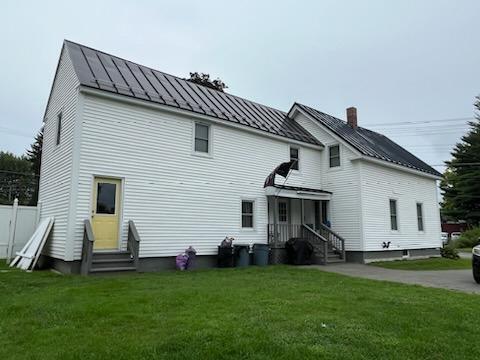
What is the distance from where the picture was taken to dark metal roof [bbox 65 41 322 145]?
12.0m

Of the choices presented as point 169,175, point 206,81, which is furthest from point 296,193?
point 206,81

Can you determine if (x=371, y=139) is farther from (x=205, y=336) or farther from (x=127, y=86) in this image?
(x=205, y=336)

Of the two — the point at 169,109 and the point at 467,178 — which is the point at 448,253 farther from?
the point at 467,178

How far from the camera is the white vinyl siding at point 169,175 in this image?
436 inches

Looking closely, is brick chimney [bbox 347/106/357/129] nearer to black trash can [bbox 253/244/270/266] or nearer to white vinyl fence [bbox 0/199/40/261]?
black trash can [bbox 253/244/270/266]

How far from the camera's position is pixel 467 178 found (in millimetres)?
41375

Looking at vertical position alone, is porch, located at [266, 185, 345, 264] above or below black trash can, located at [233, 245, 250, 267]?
above

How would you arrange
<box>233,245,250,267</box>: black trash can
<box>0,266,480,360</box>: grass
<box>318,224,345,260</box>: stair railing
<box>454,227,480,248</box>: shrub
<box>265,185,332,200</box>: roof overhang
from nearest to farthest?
1. <box>0,266,480,360</box>: grass
2. <box>233,245,250,267</box>: black trash can
3. <box>265,185,332,200</box>: roof overhang
4. <box>318,224,345,260</box>: stair railing
5. <box>454,227,480,248</box>: shrub

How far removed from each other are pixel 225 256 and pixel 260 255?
159cm

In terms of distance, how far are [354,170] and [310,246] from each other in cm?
445

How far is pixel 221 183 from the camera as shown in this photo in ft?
45.4

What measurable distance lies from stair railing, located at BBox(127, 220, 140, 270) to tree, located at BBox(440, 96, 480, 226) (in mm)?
40966

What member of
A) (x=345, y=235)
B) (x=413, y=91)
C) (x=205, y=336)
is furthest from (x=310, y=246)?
(x=413, y=91)

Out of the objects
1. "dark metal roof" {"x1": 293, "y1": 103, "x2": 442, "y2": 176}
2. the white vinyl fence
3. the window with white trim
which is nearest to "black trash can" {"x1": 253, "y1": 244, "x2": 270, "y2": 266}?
the window with white trim
